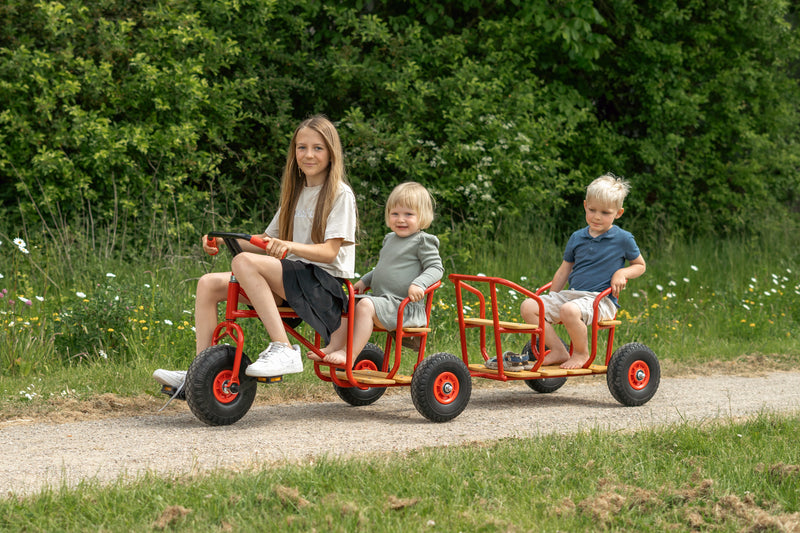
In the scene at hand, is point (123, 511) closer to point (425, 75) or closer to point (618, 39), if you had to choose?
point (425, 75)

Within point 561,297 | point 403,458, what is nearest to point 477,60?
point 561,297

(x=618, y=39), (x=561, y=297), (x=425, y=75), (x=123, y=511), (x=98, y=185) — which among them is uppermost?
(x=618, y=39)

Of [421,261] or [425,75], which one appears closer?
[421,261]

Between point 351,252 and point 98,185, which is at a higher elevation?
point 98,185

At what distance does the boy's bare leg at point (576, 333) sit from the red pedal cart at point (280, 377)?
886 millimetres

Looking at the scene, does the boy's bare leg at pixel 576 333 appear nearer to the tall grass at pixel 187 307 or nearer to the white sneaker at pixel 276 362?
the tall grass at pixel 187 307

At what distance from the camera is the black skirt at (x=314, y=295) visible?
16.0 ft

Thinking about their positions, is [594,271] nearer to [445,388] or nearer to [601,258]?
[601,258]

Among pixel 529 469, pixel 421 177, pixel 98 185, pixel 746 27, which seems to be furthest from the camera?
pixel 746 27

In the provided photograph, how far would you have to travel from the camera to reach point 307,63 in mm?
10961

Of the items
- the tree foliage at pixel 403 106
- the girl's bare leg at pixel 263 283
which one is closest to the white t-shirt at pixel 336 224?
the girl's bare leg at pixel 263 283

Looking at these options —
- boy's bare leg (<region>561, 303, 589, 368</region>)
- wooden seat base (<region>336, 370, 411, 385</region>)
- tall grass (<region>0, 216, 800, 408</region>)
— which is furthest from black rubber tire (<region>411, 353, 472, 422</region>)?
tall grass (<region>0, 216, 800, 408</region>)

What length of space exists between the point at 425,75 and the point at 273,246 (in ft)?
22.5

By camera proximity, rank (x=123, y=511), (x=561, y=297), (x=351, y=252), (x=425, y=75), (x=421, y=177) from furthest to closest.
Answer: (x=425, y=75)
(x=421, y=177)
(x=561, y=297)
(x=351, y=252)
(x=123, y=511)
